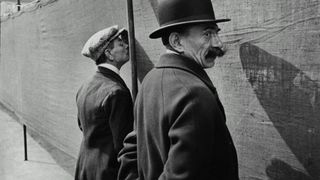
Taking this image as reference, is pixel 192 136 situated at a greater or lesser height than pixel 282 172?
greater

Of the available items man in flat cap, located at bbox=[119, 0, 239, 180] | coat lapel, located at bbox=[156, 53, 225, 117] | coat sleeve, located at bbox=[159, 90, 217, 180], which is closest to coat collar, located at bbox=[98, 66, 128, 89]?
man in flat cap, located at bbox=[119, 0, 239, 180]

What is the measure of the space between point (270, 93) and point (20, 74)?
5.67 m

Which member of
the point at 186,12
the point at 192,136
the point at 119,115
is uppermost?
the point at 186,12

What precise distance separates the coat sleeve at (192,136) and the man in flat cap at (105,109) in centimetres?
90

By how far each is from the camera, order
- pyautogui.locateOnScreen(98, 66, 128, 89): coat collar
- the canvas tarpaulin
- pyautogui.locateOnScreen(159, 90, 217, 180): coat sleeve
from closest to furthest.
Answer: pyautogui.locateOnScreen(159, 90, 217, 180): coat sleeve → the canvas tarpaulin → pyautogui.locateOnScreen(98, 66, 128, 89): coat collar

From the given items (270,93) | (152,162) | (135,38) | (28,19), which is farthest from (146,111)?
(28,19)

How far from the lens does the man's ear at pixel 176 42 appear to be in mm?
1589

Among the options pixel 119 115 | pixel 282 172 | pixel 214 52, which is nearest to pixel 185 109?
pixel 214 52

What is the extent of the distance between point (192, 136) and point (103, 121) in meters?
1.10

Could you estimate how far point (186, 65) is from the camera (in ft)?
5.03

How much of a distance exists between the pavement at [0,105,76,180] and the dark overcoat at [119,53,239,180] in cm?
356

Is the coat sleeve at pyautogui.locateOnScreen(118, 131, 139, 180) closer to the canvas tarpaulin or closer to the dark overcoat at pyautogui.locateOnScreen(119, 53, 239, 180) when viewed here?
the dark overcoat at pyautogui.locateOnScreen(119, 53, 239, 180)

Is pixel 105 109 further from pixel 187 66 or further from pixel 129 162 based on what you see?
pixel 187 66

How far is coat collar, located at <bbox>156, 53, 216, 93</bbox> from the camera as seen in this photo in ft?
4.98
